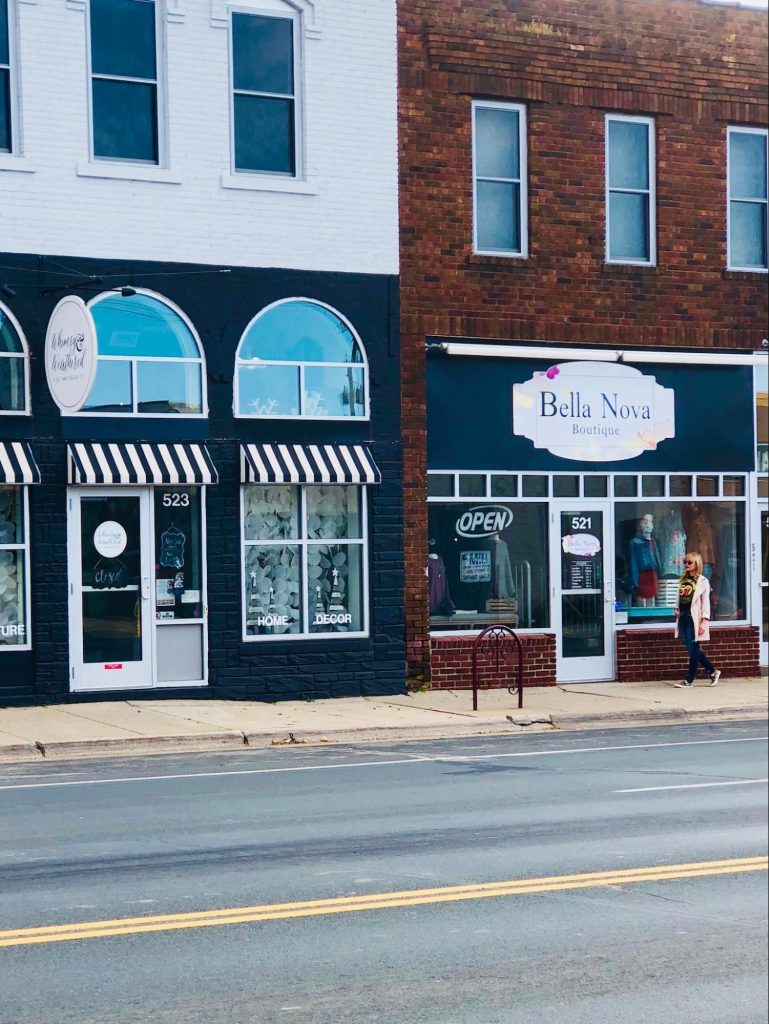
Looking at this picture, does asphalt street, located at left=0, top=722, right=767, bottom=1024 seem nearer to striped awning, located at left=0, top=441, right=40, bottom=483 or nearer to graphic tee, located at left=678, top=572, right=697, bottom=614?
striped awning, located at left=0, top=441, right=40, bottom=483

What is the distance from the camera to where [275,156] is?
59.1 ft

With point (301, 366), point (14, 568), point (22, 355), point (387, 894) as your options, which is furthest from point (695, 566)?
point (387, 894)

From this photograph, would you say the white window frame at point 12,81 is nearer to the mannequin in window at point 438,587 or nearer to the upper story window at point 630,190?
the mannequin in window at point 438,587

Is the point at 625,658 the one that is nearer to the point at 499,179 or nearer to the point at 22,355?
the point at 499,179

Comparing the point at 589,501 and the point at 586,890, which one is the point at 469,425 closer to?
the point at 589,501

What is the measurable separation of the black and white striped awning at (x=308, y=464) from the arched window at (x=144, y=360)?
83 centimetres

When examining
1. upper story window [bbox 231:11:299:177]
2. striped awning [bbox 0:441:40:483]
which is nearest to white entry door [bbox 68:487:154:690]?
striped awning [bbox 0:441:40:483]

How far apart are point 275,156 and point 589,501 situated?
5.94 meters

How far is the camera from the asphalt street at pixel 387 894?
5.75 meters

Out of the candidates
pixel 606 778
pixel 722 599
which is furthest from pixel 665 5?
pixel 606 778

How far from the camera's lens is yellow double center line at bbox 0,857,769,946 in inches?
279

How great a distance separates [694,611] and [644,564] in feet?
4.59

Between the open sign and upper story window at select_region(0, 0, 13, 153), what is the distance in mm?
6933

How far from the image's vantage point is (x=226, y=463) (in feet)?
57.2
